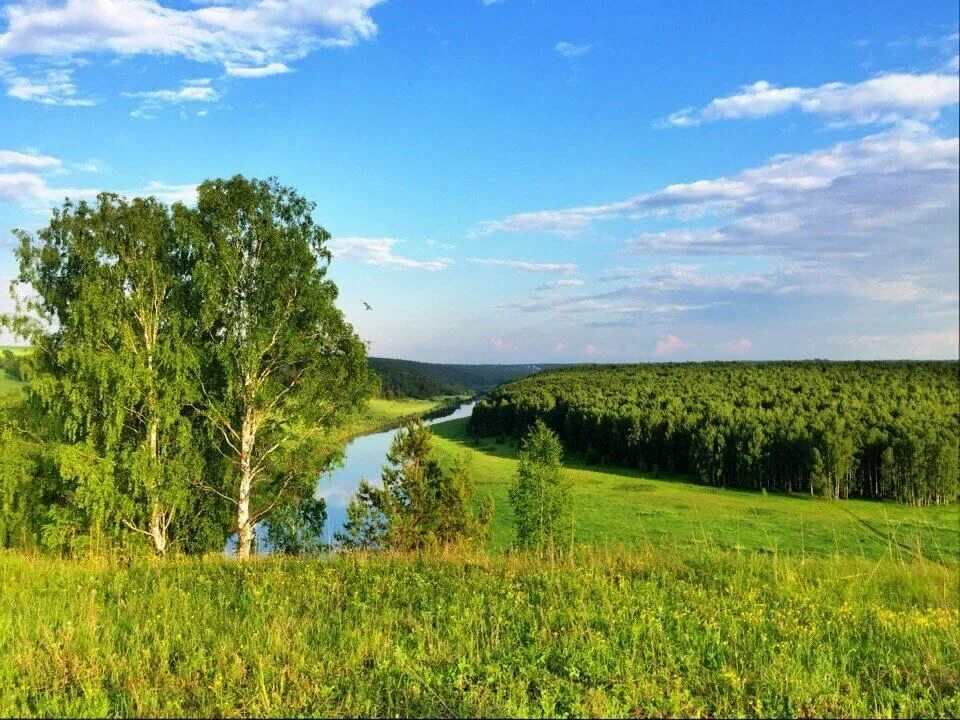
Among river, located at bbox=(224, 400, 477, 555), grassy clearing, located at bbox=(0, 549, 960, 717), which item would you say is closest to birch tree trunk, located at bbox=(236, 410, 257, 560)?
grassy clearing, located at bbox=(0, 549, 960, 717)

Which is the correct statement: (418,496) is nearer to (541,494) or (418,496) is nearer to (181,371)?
(541,494)

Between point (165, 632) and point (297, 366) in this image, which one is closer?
point (165, 632)

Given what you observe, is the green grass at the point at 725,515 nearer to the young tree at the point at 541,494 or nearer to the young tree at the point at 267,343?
the young tree at the point at 541,494

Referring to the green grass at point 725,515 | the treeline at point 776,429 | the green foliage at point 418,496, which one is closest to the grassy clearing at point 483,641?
the green foliage at point 418,496

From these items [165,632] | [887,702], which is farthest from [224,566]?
[887,702]

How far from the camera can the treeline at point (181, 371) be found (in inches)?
815

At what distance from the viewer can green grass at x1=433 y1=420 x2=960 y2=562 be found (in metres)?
54.4

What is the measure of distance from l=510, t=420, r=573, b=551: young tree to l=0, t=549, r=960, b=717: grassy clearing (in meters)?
37.7

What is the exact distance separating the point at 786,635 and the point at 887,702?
1.21 metres

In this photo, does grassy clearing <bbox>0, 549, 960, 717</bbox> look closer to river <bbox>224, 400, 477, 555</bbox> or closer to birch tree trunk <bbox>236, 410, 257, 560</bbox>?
birch tree trunk <bbox>236, 410, 257, 560</bbox>

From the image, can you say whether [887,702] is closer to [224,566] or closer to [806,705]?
[806,705]

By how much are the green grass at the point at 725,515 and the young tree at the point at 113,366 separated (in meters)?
31.6

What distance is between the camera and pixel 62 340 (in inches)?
866

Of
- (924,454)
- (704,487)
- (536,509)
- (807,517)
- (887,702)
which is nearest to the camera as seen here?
(887,702)
